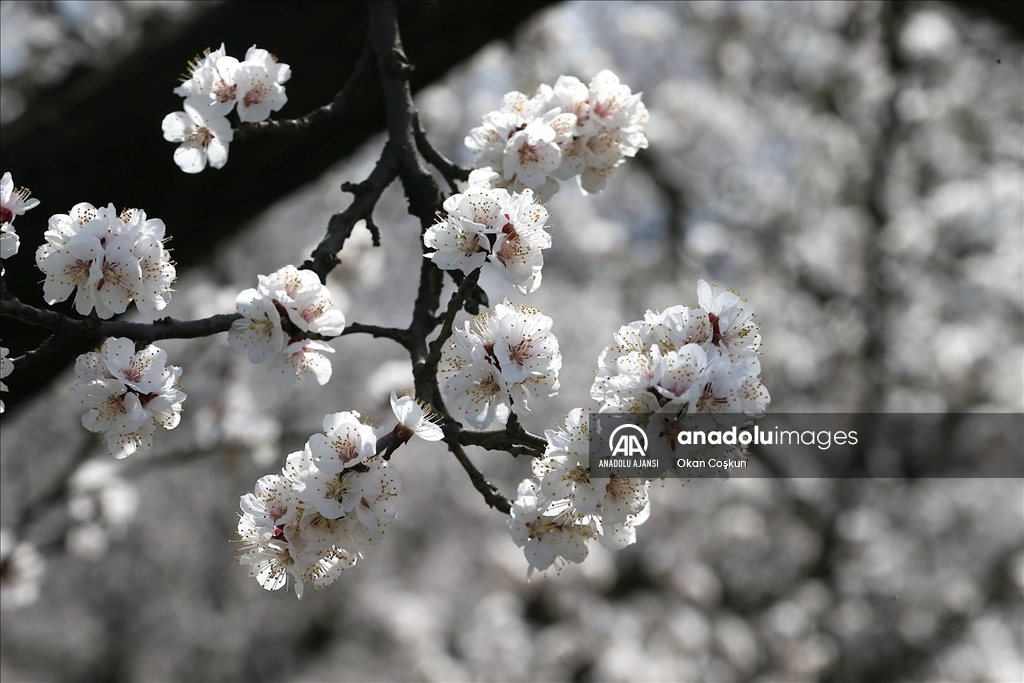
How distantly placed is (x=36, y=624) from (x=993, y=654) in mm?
8683

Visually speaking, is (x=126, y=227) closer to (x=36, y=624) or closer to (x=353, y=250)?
(x=353, y=250)

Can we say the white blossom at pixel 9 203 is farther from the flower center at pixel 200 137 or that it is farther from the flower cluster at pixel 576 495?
the flower cluster at pixel 576 495

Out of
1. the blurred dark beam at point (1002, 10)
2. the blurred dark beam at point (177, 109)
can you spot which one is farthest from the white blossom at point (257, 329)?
the blurred dark beam at point (1002, 10)

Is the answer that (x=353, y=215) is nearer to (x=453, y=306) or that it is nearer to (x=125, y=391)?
(x=453, y=306)

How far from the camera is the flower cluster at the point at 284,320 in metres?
1.19

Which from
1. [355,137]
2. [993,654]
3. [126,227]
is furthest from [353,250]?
[993,654]

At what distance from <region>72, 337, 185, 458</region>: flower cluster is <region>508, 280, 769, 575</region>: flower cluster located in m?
0.58

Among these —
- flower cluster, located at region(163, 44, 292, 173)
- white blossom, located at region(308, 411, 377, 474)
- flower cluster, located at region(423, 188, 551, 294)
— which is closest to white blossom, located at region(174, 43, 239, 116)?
flower cluster, located at region(163, 44, 292, 173)

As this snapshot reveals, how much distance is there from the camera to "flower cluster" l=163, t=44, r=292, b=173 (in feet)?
4.86

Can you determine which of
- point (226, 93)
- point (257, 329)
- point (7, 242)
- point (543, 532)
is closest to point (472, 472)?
point (543, 532)

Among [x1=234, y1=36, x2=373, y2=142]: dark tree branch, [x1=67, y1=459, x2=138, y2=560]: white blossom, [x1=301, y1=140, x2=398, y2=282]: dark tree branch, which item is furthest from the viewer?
[x1=67, y1=459, x2=138, y2=560]: white blossom

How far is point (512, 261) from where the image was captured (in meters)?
1.18

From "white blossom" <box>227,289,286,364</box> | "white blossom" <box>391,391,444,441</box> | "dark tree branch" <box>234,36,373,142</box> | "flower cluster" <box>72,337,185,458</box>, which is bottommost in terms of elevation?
"flower cluster" <box>72,337,185,458</box>

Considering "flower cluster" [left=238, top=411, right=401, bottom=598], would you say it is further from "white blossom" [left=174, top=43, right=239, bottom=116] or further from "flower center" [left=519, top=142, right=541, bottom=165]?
"white blossom" [left=174, top=43, right=239, bottom=116]
